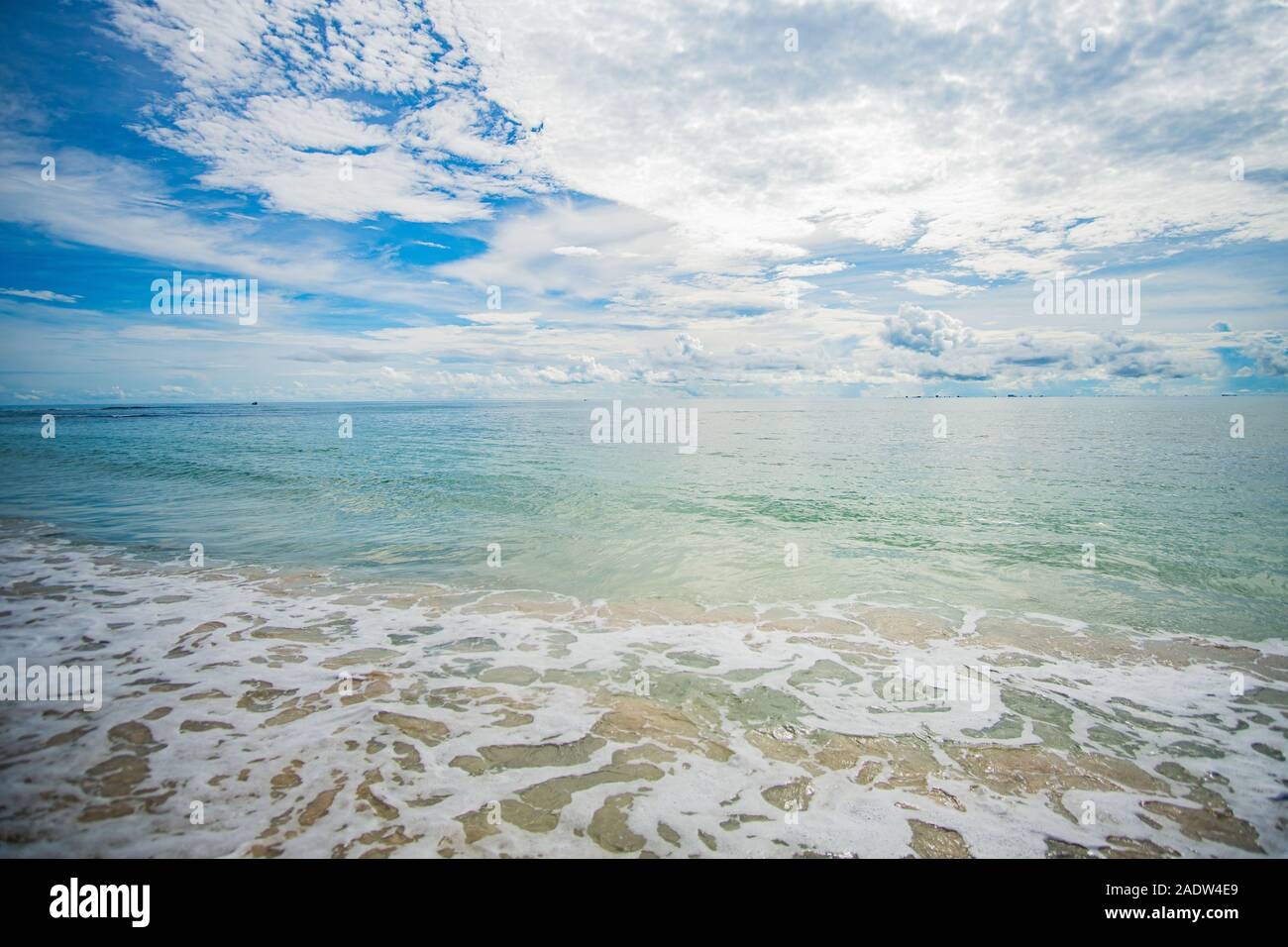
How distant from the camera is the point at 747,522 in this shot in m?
18.9

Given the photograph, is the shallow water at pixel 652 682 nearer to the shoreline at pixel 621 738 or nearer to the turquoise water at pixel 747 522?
the shoreline at pixel 621 738

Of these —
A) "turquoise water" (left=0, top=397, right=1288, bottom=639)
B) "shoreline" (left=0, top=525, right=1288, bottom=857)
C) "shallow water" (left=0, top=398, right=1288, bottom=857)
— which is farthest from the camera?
"turquoise water" (left=0, top=397, right=1288, bottom=639)

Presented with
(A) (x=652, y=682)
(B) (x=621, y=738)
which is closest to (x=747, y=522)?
(A) (x=652, y=682)

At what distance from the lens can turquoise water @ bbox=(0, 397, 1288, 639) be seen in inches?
501

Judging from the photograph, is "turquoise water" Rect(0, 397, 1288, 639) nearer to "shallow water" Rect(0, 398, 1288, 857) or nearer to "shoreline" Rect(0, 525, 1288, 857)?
"shallow water" Rect(0, 398, 1288, 857)

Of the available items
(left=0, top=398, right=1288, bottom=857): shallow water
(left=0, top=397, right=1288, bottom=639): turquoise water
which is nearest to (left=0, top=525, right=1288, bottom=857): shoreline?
(left=0, top=398, right=1288, bottom=857): shallow water

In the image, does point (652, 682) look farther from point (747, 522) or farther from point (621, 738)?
point (747, 522)

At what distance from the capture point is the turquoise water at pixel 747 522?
41.8ft

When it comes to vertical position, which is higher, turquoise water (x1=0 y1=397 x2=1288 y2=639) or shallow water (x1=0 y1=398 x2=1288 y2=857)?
turquoise water (x1=0 y1=397 x2=1288 y2=639)

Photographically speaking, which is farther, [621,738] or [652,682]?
[652,682]

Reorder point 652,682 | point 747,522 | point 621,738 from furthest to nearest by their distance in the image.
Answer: point 747,522 → point 652,682 → point 621,738

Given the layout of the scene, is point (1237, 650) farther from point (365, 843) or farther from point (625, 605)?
point (365, 843)

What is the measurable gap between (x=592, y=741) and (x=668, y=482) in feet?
68.0
